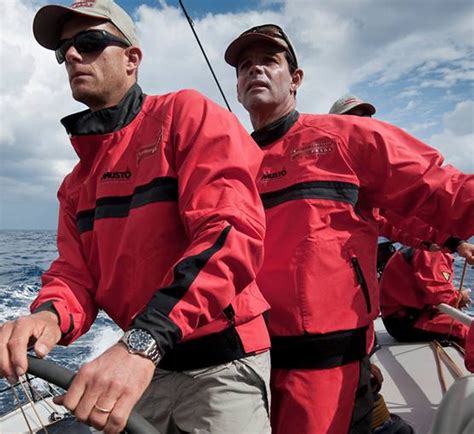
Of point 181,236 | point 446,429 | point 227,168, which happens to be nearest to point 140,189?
point 181,236

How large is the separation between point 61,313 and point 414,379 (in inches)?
125

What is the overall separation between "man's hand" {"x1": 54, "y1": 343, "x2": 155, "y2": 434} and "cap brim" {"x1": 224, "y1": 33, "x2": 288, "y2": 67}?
1893 mm

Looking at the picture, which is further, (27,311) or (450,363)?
(27,311)

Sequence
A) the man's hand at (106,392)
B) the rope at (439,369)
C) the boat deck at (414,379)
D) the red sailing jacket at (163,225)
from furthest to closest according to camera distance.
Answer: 1. the rope at (439,369)
2. the boat deck at (414,379)
3. the red sailing jacket at (163,225)
4. the man's hand at (106,392)

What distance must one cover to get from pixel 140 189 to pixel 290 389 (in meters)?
1.13

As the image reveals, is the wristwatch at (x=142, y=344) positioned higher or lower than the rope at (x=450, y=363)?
higher

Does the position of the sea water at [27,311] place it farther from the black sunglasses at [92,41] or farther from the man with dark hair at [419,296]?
the black sunglasses at [92,41]

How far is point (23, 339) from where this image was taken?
1.26m

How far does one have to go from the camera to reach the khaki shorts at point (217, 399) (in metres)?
1.41

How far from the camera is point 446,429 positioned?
1516 mm

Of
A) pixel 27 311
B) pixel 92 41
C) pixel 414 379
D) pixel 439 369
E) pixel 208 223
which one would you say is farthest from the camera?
pixel 27 311

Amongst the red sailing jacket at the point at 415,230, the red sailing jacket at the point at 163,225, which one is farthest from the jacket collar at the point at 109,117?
the red sailing jacket at the point at 415,230

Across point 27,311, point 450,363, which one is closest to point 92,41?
point 450,363

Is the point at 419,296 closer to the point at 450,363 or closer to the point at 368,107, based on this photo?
the point at 450,363
